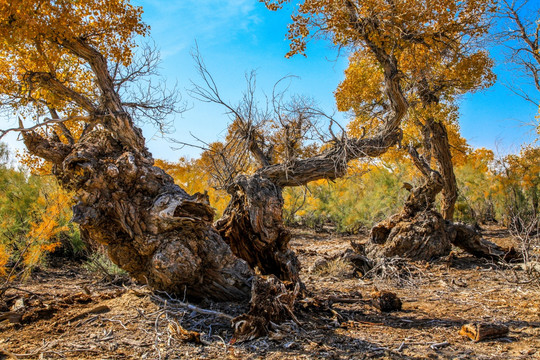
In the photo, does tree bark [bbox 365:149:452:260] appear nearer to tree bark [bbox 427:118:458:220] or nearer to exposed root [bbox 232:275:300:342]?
tree bark [bbox 427:118:458:220]

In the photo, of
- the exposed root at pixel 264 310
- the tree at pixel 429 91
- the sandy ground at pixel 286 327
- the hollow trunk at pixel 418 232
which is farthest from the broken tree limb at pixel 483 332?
the tree at pixel 429 91

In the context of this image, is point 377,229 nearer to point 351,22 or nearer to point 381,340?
point 351,22

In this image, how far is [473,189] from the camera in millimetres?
13602

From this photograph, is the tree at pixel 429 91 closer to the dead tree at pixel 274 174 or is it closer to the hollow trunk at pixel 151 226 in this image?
the dead tree at pixel 274 174

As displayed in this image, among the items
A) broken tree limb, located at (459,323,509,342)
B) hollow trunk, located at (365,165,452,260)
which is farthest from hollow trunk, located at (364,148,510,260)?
broken tree limb, located at (459,323,509,342)

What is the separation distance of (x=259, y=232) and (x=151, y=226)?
1225mm

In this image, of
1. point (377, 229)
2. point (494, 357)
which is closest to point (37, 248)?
point (494, 357)

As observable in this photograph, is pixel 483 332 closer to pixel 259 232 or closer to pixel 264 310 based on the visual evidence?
pixel 264 310

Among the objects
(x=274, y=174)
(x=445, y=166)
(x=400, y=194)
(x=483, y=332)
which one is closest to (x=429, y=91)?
(x=445, y=166)

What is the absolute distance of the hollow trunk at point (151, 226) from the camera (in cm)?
369

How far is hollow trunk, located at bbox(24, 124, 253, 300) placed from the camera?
12.1 ft

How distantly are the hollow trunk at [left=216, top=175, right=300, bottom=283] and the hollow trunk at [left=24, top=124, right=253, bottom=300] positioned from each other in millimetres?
540

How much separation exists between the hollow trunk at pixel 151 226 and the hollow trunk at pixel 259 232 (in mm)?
540

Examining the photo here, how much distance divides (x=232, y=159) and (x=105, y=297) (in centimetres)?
282
